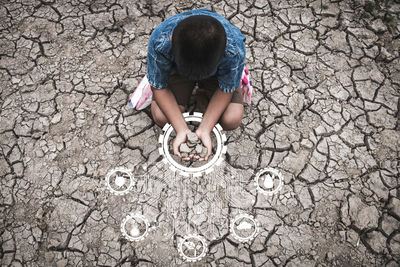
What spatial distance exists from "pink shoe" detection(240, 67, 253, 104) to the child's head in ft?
3.13

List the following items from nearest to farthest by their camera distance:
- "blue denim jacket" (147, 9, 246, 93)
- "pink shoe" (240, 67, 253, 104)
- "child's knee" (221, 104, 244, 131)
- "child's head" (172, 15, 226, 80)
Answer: "child's head" (172, 15, 226, 80), "blue denim jacket" (147, 9, 246, 93), "child's knee" (221, 104, 244, 131), "pink shoe" (240, 67, 253, 104)

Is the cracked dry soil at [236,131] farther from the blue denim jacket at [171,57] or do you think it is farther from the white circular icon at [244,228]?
the blue denim jacket at [171,57]

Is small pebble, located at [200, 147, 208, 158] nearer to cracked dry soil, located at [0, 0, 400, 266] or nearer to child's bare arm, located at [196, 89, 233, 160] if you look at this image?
child's bare arm, located at [196, 89, 233, 160]

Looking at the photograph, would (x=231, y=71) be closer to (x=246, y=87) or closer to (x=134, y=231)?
(x=246, y=87)

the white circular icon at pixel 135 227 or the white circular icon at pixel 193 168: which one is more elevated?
the white circular icon at pixel 193 168

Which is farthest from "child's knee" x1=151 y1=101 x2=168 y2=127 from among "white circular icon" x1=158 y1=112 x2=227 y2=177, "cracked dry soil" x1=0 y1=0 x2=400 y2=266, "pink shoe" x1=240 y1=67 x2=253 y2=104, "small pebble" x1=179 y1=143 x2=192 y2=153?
"pink shoe" x1=240 y1=67 x2=253 y2=104

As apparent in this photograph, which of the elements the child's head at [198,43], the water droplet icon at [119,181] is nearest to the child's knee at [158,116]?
the water droplet icon at [119,181]

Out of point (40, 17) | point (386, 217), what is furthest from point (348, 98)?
point (40, 17)

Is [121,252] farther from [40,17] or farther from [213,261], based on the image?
[40,17]

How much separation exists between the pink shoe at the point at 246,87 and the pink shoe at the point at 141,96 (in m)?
0.81

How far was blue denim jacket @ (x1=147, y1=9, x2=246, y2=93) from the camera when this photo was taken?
1.93 meters

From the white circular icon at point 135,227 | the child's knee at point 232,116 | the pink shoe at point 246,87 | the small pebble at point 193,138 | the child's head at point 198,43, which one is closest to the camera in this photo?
the child's head at point 198,43

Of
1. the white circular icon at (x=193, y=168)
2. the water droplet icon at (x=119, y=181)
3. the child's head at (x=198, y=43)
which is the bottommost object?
the water droplet icon at (x=119, y=181)

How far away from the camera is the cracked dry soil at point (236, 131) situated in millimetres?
2377
